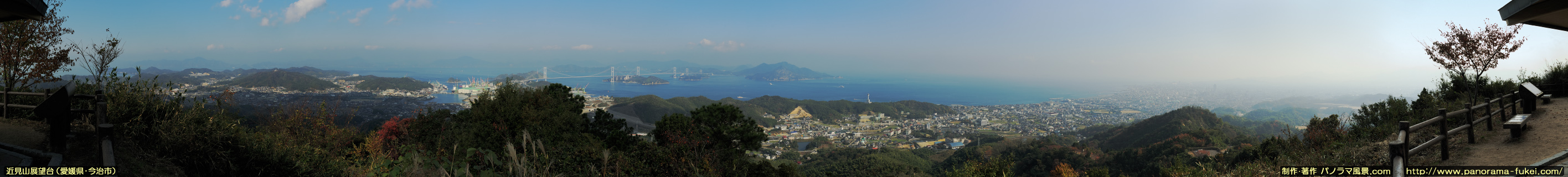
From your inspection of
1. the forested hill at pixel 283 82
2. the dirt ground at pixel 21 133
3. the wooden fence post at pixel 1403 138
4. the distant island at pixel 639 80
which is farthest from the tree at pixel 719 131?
the distant island at pixel 639 80

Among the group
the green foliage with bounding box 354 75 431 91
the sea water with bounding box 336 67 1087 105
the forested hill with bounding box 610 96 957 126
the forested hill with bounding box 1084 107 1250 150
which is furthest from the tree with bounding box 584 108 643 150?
the sea water with bounding box 336 67 1087 105

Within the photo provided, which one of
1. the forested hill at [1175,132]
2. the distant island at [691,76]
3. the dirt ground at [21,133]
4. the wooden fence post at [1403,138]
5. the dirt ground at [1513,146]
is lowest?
the forested hill at [1175,132]

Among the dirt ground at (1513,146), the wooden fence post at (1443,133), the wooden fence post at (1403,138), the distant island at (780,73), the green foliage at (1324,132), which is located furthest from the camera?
the distant island at (780,73)

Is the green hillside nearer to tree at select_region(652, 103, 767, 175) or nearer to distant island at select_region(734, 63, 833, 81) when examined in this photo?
tree at select_region(652, 103, 767, 175)

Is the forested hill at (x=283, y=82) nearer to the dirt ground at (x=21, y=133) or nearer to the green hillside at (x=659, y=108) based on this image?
the green hillside at (x=659, y=108)

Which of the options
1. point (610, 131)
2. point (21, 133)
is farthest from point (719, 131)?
point (21, 133)
